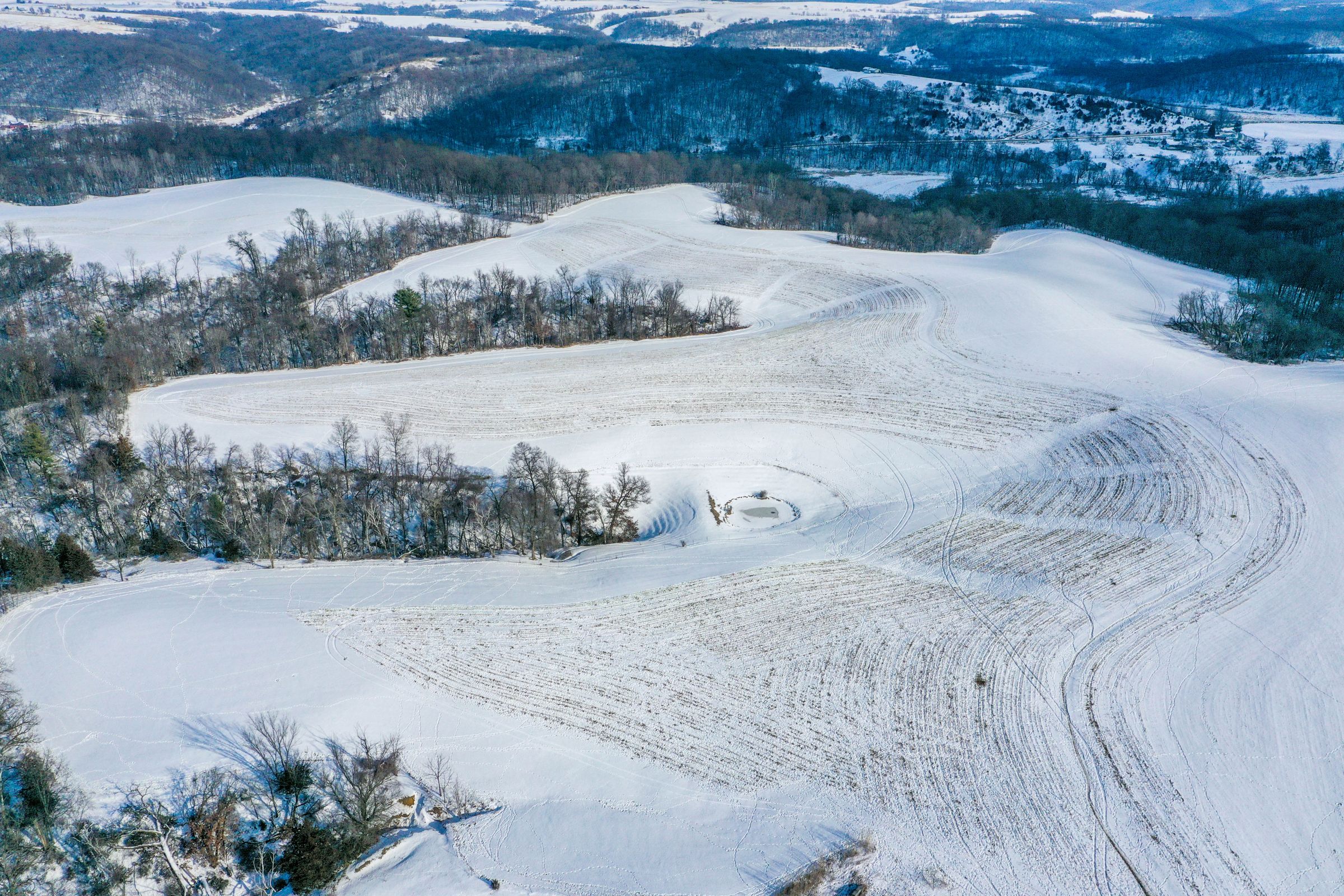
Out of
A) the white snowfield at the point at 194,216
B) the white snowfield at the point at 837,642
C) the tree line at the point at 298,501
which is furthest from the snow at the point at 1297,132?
the tree line at the point at 298,501

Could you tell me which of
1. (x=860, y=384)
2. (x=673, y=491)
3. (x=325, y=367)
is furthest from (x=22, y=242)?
(x=860, y=384)

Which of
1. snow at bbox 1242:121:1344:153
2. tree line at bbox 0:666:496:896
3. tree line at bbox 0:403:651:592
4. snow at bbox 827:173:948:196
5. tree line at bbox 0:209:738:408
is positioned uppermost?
snow at bbox 1242:121:1344:153

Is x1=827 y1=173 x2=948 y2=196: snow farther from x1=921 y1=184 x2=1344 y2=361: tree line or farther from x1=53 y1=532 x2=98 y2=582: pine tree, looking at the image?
x1=53 y1=532 x2=98 y2=582: pine tree

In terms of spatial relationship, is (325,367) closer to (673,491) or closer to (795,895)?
(673,491)

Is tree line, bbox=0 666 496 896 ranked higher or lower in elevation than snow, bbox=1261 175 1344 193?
lower

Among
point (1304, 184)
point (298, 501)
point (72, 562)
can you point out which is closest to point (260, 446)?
point (298, 501)

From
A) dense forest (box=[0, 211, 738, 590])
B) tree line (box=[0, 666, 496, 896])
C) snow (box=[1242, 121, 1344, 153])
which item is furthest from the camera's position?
snow (box=[1242, 121, 1344, 153])

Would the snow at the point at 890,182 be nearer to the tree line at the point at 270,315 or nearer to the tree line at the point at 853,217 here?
the tree line at the point at 853,217

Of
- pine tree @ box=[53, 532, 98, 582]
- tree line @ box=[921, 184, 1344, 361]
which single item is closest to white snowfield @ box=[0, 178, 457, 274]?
pine tree @ box=[53, 532, 98, 582]
